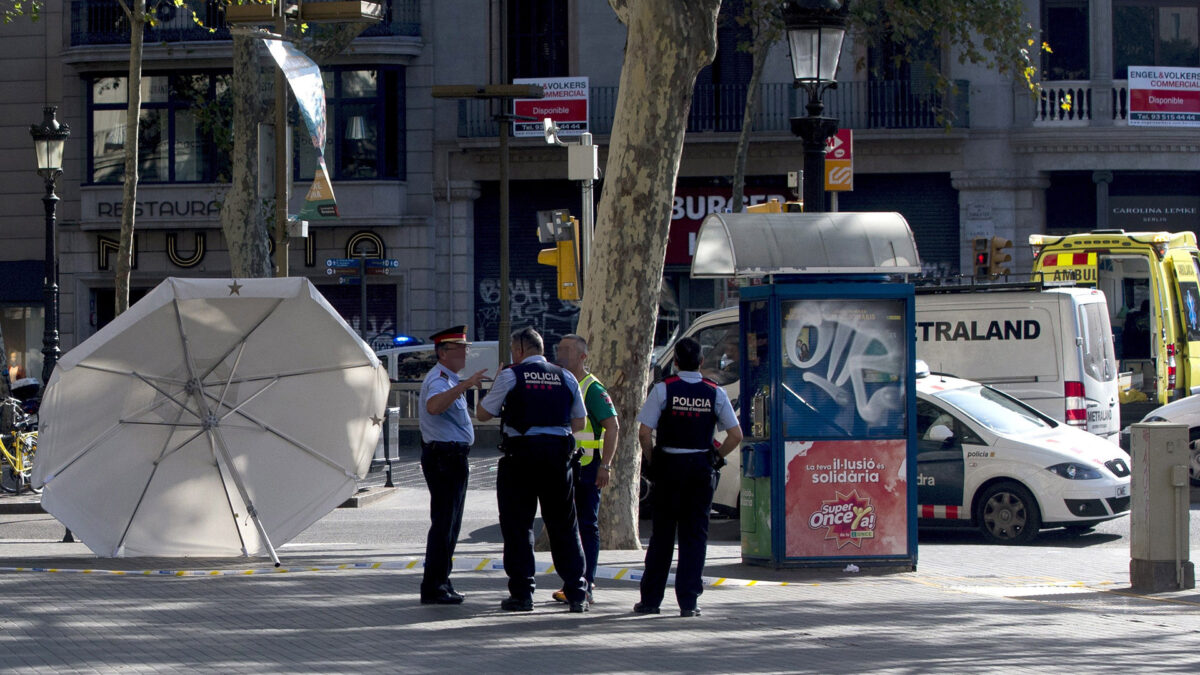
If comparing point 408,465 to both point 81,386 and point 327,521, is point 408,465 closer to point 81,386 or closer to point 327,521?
point 327,521

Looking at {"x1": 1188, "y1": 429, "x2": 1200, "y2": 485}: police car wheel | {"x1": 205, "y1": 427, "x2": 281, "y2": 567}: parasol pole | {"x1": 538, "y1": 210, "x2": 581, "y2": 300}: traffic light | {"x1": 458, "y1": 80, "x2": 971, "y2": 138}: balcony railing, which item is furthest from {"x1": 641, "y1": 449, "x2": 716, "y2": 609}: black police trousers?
{"x1": 458, "y1": 80, "x2": 971, "y2": 138}: balcony railing

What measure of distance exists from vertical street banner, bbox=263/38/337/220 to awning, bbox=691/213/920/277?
4.97 meters

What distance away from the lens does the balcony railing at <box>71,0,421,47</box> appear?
31438 millimetres

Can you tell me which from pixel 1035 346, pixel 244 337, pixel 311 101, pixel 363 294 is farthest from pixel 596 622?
pixel 363 294

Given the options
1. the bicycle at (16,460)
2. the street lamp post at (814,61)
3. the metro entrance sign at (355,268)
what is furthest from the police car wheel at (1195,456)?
the metro entrance sign at (355,268)

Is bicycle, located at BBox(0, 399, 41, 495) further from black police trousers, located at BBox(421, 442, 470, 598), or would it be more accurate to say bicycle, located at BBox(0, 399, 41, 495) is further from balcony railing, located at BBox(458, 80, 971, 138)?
balcony railing, located at BBox(458, 80, 971, 138)

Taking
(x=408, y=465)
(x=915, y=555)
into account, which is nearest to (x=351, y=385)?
(x=915, y=555)

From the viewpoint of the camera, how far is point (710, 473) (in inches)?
339

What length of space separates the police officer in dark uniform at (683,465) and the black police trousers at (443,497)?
1113 millimetres

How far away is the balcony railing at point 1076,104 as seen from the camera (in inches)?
1197

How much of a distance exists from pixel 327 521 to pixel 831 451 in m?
7.53

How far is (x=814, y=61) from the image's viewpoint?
1207 cm

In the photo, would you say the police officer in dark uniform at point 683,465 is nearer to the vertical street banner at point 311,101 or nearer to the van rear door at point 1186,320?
the vertical street banner at point 311,101

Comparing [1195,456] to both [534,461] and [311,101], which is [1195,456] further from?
[534,461]
